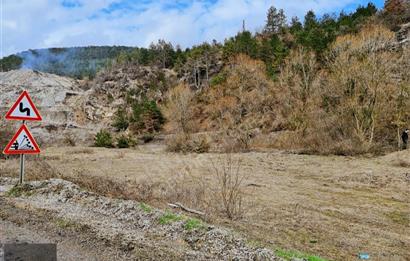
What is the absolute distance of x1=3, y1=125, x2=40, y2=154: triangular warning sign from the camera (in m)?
9.08

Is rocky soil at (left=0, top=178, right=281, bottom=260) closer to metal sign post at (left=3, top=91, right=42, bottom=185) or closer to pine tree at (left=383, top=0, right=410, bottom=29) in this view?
metal sign post at (left=3, top=91, right=42, bottom=185)

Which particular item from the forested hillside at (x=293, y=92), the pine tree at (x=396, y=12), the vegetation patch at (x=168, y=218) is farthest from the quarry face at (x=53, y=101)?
the vegetation patch at (x=168, y=218)

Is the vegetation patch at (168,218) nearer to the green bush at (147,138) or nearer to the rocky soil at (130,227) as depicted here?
the rocky soil at (130,227)

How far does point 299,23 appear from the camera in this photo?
229 feet

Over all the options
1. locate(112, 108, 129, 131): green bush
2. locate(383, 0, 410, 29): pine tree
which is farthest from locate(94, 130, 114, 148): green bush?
locate(383, 0, 410, 29): pine tree

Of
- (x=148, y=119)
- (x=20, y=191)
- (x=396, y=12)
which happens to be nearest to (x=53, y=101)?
(x=148, y=119)

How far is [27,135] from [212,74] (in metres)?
62.6

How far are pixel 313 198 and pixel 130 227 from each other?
23.8 ft

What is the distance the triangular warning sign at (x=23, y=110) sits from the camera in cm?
907

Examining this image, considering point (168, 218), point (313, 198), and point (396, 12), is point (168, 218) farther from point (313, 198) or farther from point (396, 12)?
point (396, 12)

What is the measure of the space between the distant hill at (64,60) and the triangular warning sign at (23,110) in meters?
79.8

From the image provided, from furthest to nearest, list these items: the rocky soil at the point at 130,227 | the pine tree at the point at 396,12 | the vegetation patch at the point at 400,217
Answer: the pine tree at the point at 396,12 < the vegetation patch at the point at 400,217 < the rocky soil at the point at 130,227

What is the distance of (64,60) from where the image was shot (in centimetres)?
11019

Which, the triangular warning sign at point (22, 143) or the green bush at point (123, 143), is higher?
the triangular warning sign at point (22, 143)
